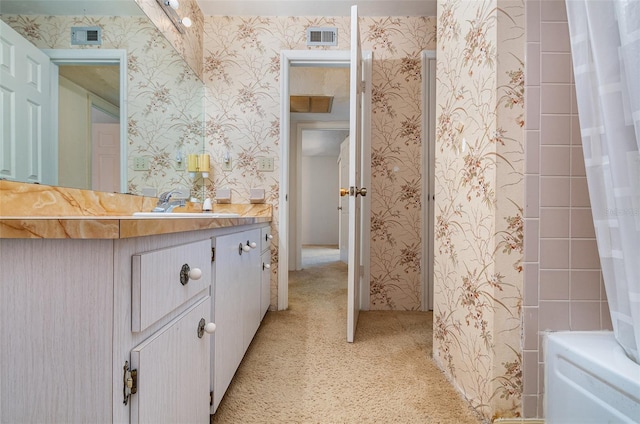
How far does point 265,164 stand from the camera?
2.27m

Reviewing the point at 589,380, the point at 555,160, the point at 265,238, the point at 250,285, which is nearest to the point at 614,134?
the point at 555,160

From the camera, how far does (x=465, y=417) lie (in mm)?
1050

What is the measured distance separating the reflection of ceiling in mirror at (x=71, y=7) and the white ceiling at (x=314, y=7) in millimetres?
855

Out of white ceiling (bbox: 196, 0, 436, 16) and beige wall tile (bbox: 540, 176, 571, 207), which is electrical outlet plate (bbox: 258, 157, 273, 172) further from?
beige wall tile (bbox: 540, 176, 571, 207)

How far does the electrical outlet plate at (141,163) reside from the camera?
157cm

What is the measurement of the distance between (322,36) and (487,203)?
6.05 ft

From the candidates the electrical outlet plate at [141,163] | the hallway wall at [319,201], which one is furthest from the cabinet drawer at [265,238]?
the hallway wall at [319,201]

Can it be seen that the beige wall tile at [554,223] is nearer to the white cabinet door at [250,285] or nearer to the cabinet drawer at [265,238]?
Answer: the white cabinet door at [250,285]

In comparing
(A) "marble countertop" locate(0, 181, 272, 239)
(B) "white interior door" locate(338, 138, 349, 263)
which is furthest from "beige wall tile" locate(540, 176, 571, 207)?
(B) "white interior door" locate(338, 138, 349, 263)

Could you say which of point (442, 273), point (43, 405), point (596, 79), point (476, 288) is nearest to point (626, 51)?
point (596, 79)

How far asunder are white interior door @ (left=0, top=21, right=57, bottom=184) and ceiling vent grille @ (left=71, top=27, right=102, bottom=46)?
0.18 m

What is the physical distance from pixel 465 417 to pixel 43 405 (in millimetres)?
1161

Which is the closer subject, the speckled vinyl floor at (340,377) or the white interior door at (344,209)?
the speckled vinyl floor at (340,377)

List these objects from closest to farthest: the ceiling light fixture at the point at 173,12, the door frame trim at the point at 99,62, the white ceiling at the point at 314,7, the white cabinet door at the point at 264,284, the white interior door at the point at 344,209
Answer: the door frame trim at the point at 99,62, the ceiling light fixture at the point at 173,12, the white cabinet door at the point at 264,284, the white ceiling at the point at 314,7, the white interior door at the point at 344,209
